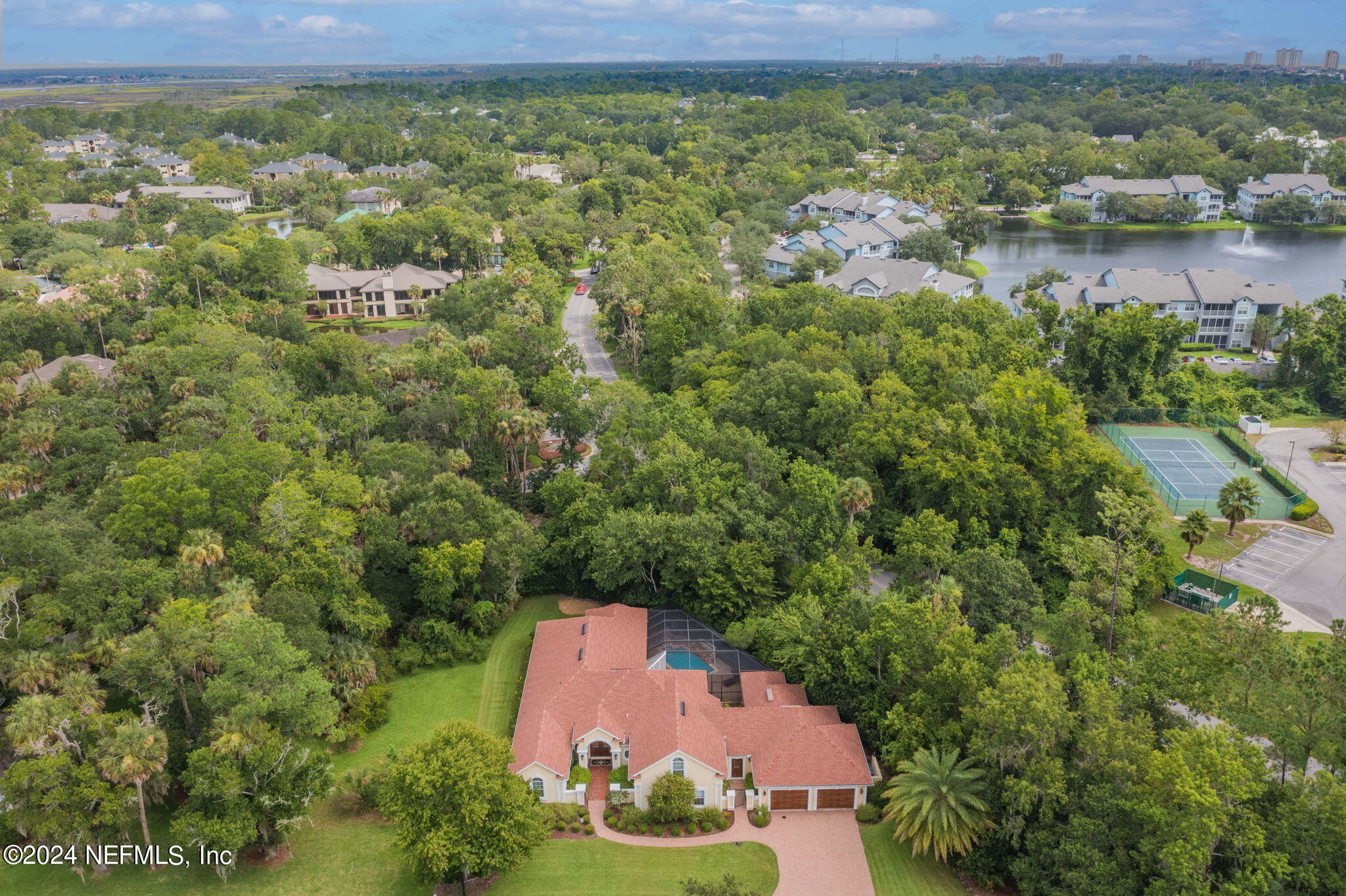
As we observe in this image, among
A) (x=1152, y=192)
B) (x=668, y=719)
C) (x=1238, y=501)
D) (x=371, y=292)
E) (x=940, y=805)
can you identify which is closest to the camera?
(x=940, y=805)

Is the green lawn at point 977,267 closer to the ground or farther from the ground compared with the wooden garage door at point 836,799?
farther from the ground

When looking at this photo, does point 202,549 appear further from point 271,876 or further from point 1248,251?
point 1248,251

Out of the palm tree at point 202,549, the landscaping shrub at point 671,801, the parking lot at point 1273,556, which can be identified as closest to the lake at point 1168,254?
the parking lot at point 1273,556

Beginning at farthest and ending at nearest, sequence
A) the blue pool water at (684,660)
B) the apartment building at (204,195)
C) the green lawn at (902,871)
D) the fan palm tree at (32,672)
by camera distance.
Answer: the apartment building at (204,195)
the blue pool water at (684,660)
the fan palm tree at (32,672)
the green lawn at (902,871)

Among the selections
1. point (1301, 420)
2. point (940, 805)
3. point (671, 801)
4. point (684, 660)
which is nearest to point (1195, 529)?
point (940, 805)

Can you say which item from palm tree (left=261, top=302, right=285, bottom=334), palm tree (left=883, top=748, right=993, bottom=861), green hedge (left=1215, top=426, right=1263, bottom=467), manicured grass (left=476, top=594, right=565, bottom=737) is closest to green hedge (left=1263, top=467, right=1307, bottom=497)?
green hedge (left=1215, top=426, right=1263, bottom=467)

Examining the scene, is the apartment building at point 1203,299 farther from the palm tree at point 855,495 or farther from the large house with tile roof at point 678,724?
the large house with tile roof at point 678,724
